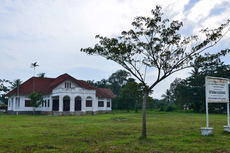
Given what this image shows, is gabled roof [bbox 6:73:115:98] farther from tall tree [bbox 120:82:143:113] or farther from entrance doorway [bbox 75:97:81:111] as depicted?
tall tree [bbox 120:82:143:113]

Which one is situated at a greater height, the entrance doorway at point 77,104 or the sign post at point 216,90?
the sign post at point 216,90

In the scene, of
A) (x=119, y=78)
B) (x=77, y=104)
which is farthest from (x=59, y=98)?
(x=119, y=78)

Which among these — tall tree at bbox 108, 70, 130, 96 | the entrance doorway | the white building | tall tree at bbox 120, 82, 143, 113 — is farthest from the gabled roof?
tall tree at bbox 108, 70, 130, 96

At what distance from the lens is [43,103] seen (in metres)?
38.1

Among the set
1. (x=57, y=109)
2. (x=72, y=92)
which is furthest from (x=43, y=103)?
(x=72, y=92)

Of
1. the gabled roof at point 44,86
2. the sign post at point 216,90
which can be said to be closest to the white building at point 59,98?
the gabled roof at point 44,86

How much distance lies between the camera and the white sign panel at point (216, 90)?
11122mm

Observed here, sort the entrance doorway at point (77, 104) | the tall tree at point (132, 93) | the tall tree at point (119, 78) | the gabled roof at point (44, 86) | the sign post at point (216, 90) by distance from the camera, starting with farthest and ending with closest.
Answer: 1. the tall tree at point (119, 78)
2. the tall tree at point (132, 93)
3. the entrance doorway at point (77, 104)
4. the gabled roof at point (44, 86)
5. the sign post at point (216, 90)

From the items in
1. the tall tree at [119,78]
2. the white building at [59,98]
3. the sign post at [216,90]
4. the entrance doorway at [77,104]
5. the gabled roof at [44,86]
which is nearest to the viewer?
the sign post at [216,90]

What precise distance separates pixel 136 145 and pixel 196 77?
38326mm

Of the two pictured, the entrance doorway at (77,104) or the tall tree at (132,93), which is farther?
the tall tree at (132,93)

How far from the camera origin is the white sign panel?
11122 mm

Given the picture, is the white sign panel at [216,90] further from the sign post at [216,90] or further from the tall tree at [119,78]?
the tall tree at [119,78]

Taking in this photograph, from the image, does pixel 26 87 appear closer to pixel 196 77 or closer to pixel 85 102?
pixel 85 102
